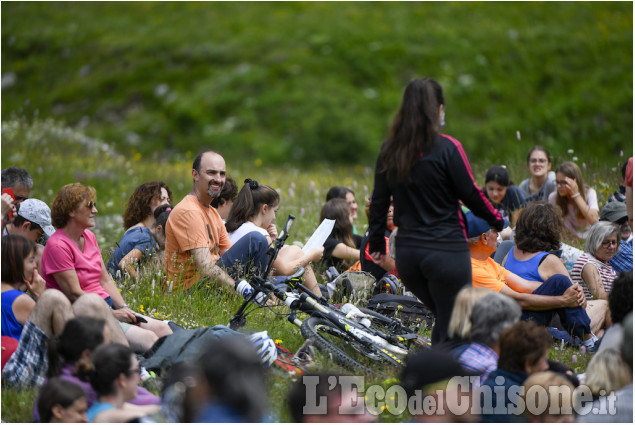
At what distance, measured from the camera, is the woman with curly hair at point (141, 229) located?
7152 mm

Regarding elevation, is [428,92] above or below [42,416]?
above

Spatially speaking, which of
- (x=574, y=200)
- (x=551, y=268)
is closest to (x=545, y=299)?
(x=551, y=268)

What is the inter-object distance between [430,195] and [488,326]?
0.91 m

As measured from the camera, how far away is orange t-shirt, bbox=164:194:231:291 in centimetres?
648

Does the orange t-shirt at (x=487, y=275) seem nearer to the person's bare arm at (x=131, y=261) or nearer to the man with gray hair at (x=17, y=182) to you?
the person's bare arm at (x=131, y=261)

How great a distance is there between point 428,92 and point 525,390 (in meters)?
1.91

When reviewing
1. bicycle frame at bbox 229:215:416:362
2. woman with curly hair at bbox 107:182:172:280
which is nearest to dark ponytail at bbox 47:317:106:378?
bicycle frame at bbox 229:215:416:362

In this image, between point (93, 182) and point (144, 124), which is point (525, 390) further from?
point (144, 124)

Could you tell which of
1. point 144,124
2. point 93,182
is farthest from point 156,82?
point 93,182

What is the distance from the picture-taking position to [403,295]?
24.0 feet

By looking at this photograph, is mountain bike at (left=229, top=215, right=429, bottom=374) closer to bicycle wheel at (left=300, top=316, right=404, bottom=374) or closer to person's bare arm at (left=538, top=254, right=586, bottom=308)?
bicycle wheel at (left=300, top=316, right=404, bottom=374)

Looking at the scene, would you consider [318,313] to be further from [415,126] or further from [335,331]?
[415,126]

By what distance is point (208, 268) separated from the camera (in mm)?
6449

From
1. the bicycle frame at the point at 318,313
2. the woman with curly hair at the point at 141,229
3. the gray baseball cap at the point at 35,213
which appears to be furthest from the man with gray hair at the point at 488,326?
the gray baseball cap at the point at 35,213
